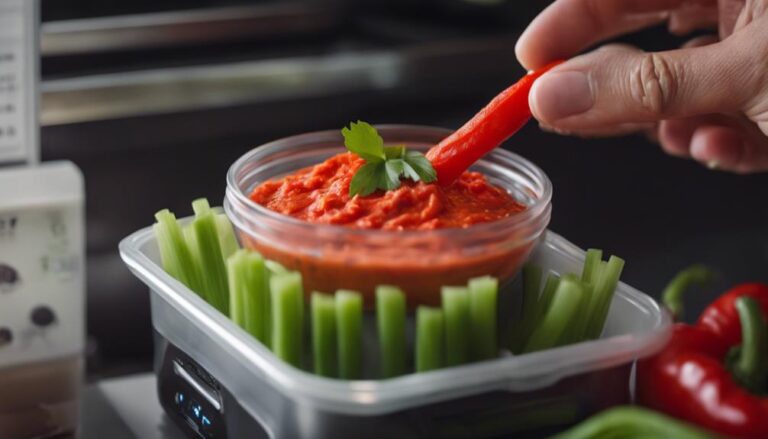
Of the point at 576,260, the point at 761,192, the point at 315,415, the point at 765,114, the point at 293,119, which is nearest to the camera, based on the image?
the point at 315,415

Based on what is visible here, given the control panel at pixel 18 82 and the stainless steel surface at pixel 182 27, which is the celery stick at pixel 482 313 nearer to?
the control panel at pixel 18 82

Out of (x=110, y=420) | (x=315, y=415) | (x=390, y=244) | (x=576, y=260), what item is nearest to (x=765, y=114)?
(x=576, y=260)

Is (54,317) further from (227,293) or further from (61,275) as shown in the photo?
(227,293)

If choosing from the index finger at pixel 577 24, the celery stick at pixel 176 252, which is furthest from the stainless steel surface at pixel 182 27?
the celery stick at pixel 176 252

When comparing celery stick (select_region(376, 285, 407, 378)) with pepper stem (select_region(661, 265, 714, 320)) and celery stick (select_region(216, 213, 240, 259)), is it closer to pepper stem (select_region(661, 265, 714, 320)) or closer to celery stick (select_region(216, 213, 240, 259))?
celery stick (select_region(216, 213, 240, 259))

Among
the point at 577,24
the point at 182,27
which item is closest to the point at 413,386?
the point at 577,24
